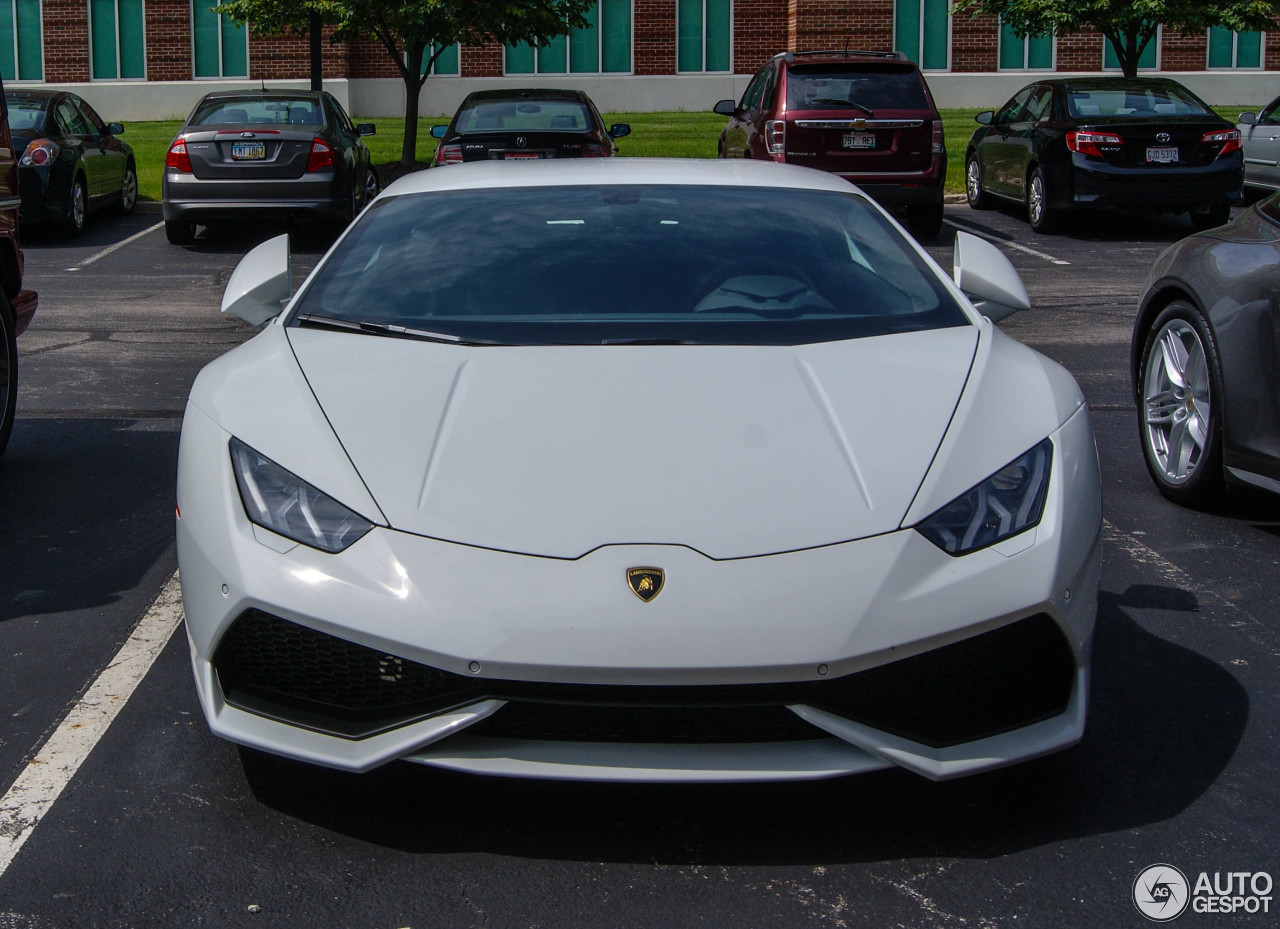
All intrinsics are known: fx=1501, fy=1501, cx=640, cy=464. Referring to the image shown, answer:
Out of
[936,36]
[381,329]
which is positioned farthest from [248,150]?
[936,36]

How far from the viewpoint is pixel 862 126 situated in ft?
48.4

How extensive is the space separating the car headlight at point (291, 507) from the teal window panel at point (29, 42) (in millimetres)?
35478

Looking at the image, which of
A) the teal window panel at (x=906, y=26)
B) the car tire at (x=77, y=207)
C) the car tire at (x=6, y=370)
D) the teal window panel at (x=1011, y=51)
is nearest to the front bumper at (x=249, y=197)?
the car tire at (x=77, y=207)

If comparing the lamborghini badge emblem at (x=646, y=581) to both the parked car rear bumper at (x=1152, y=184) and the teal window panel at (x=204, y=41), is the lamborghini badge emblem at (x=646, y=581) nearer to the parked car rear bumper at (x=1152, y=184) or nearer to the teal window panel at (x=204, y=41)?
the parked car rear bumper at (x=1152, y=184)

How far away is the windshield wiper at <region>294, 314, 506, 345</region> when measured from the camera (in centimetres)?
378

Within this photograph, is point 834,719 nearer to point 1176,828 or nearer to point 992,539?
point 992,539

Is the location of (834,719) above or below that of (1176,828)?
above

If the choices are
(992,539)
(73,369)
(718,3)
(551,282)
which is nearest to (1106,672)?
(992,539)

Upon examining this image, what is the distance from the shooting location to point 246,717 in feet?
10.1

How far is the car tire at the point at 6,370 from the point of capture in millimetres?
6395

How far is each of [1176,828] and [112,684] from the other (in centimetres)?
267

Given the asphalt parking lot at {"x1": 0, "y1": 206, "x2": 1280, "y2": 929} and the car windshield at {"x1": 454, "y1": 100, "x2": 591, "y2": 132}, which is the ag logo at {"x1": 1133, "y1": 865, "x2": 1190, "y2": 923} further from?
the car windshield at {"x1": 454, "y1": 100, "x2": 591, "y2": 132}

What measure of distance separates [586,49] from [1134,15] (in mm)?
17351

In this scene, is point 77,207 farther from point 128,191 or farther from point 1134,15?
point 1134,15
